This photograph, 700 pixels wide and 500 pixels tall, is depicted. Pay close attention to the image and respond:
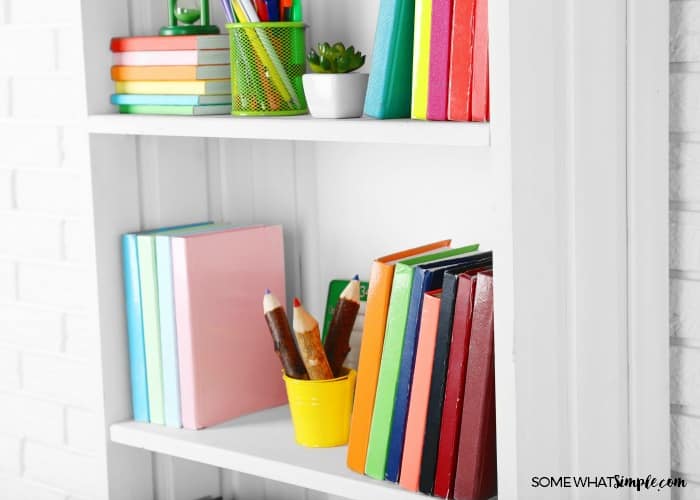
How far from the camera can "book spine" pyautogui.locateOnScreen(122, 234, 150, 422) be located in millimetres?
1445

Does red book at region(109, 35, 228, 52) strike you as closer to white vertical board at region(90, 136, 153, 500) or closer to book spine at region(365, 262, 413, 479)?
white vertical board at region(90, 136, 153, 500)

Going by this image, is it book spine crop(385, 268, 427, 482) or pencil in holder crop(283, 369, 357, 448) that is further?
pencil in holder crop(283, 369, 357, 448)

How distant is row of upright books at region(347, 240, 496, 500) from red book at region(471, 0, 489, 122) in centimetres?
17

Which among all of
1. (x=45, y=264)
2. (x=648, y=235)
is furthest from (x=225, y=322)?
(x=648, y=235)

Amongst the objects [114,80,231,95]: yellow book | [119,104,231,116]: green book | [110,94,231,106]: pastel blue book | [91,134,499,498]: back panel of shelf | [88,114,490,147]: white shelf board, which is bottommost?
[91,134,499,498]: back panel of shelf

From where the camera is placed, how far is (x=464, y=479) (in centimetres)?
112

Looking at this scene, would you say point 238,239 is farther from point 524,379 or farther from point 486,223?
point 524,379

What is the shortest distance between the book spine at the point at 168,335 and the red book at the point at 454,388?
437mm

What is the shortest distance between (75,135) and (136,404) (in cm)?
38

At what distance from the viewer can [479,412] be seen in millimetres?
1104

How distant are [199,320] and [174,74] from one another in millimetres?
325

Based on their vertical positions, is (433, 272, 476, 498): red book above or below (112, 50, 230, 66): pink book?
below

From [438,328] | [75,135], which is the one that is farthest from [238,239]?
[438,328]

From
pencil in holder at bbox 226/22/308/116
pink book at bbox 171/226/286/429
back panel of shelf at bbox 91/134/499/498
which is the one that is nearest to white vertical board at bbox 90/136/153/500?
back panel of shelf at bbox 91/134/499/498
